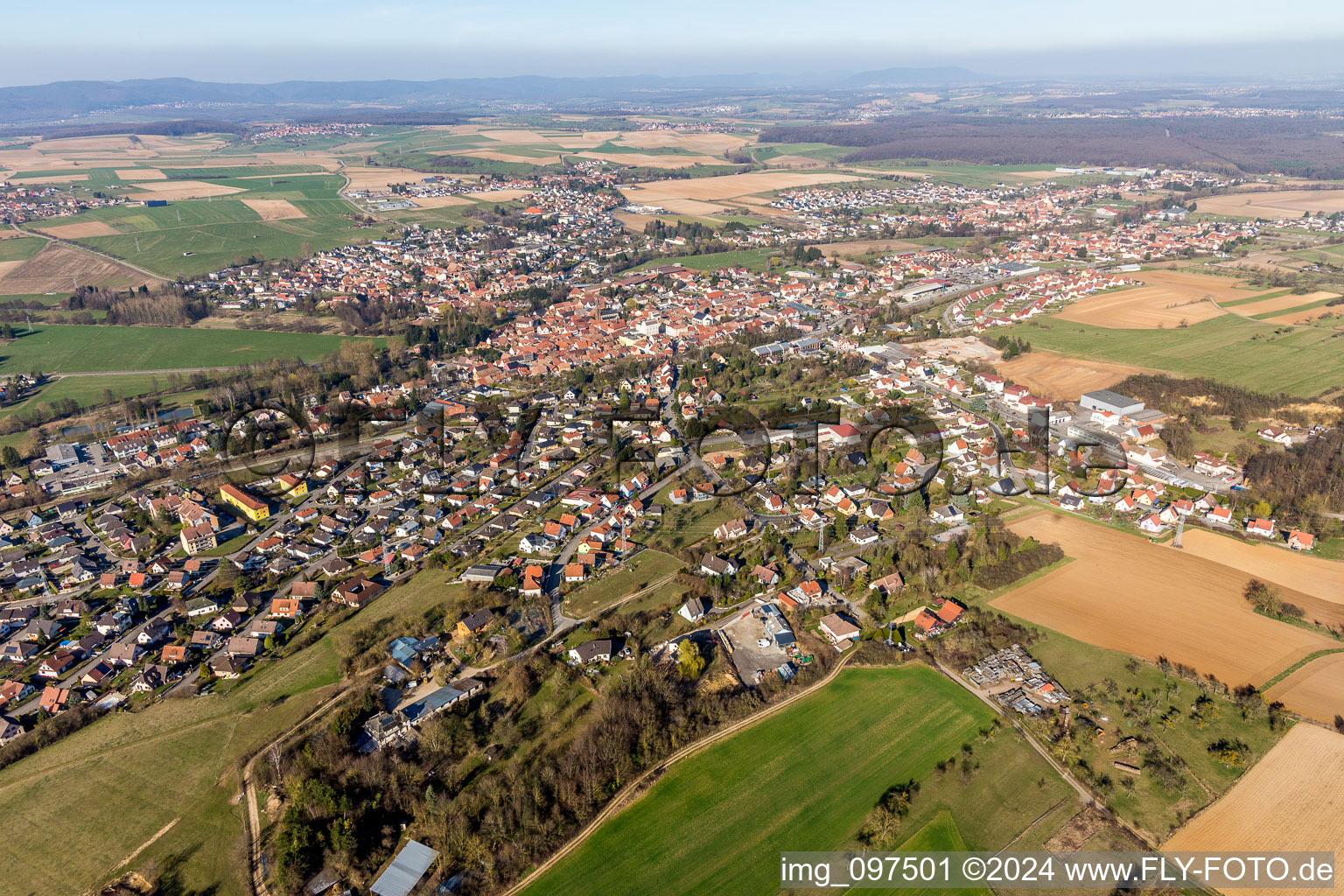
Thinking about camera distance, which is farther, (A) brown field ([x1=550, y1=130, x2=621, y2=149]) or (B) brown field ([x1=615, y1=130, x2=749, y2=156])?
(A) brown field ([x1=550, y1=130, x2=621, y2=149])

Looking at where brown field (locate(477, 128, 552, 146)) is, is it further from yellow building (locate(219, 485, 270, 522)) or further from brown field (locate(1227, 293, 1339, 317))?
yellow building (locate(219, 485, 270, 522))

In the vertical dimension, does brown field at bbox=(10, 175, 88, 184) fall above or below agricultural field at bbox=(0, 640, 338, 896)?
above

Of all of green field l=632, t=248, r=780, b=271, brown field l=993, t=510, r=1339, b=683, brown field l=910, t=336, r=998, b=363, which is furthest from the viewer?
green field l=632, t=248, r=780, b=271

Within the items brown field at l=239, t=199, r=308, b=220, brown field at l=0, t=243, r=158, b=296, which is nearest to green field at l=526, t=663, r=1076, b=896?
brown field at l=0, t=243, r=158, b=296

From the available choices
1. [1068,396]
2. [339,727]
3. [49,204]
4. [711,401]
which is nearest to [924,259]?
[1068,396]

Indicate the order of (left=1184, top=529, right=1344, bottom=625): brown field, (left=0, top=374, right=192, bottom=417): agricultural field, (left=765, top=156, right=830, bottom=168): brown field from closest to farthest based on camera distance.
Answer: (left=1184, top=529, right=1344, bottom=625): brown field, (left=0, top=374, right=192, bottom=417): agricultural field, (left=765, top=156, right=830, bottom=168): brown field

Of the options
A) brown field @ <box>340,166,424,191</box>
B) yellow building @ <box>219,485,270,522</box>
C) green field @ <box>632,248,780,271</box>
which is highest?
brown field @ <box>340,166,424,191</box>

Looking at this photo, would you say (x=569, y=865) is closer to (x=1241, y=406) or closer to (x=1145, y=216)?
(x=1241, y=406)
